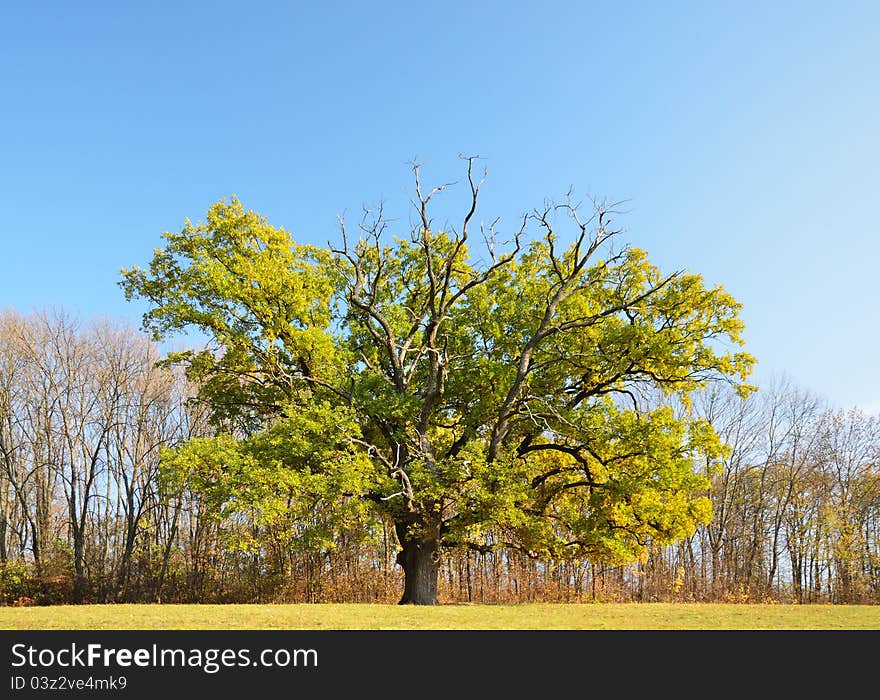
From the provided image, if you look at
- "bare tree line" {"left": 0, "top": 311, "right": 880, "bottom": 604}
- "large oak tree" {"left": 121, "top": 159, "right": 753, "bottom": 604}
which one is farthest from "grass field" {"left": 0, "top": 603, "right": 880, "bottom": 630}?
"bare tree line" {"left": 0, "top": 311, "right": 880, "bottom": 604}

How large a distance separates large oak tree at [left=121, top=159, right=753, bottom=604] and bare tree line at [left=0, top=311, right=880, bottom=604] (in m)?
6.20

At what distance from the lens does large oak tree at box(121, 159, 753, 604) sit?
63.2 ft

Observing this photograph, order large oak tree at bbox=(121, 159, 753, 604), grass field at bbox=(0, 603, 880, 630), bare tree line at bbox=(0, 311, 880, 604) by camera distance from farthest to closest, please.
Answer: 1. bare tree line at bbox=(0, 311, 880, 604)
2. large oak tree at bbox=(121, 159, 753, 604)
3. grass field at bbox=(0, 603, 880, 630)

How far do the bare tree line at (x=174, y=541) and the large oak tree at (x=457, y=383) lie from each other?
6.20 metres

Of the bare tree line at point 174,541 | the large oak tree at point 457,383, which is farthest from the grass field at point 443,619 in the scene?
the bare tree line at point 174,541

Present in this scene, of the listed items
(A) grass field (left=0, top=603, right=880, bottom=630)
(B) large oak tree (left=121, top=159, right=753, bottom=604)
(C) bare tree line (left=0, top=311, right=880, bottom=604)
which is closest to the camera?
(A) grass field (left=0, top=603, right=880, bottom=630)

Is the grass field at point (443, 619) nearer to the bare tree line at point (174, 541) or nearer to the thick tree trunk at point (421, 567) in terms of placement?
the thick tree trunk at point (421, 567)

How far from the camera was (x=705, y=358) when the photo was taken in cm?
2031

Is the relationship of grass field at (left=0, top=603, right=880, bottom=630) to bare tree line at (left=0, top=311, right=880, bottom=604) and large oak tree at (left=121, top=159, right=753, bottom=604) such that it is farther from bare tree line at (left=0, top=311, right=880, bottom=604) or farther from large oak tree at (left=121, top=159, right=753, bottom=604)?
bare tree line at (left=0, top=311, right=880, bottom=604)

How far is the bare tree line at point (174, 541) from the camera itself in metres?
27.2

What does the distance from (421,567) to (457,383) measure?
5426mm

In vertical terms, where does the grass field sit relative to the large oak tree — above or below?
below

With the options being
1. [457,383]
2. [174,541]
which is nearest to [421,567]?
[457,383]
